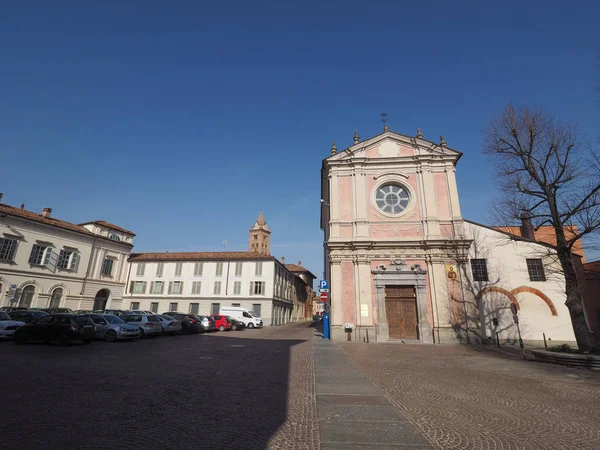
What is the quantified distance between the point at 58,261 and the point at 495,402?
38.8m

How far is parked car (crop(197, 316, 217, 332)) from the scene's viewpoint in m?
25.2

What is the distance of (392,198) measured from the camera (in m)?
22.4

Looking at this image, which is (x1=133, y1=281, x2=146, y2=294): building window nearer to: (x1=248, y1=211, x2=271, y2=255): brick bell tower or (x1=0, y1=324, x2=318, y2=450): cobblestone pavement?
(x1=0, y1=324, x2=318, y2=450): cobblestone pavement

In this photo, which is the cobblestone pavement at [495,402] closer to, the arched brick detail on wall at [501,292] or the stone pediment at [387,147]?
the arched brick detail on wall at [501,292]

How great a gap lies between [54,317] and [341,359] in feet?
44.0

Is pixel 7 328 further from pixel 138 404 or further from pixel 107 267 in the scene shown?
pixel 107 267

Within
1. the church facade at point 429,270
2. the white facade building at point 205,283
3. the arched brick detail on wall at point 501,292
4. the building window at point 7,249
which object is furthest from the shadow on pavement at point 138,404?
the white facade building at point 205,283

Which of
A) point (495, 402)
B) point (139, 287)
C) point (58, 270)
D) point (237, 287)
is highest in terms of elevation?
point (58, 270)

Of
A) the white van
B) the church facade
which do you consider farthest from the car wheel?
the white van

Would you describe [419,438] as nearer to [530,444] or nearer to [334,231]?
[530,444]

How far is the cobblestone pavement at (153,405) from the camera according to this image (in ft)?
13.4

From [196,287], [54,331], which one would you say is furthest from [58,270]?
[54,331]

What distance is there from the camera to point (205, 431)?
14.4 feet

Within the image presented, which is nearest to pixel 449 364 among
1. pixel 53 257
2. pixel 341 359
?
pixel 341 359
